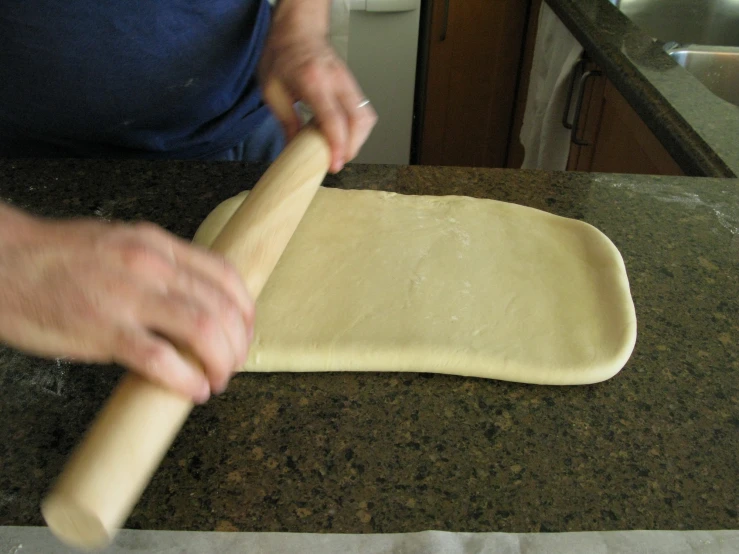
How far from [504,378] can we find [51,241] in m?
0.48

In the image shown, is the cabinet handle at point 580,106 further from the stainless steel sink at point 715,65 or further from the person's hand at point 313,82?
the person's hand at point 313,82

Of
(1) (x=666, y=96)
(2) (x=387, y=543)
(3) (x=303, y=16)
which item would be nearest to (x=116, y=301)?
(2) (x=387, y=543)

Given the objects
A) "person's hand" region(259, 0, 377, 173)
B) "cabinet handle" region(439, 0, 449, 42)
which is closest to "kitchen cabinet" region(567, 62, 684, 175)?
"person's hand" region(259, 0, 377, 173)

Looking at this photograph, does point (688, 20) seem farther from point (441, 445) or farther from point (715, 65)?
point (441, 445)

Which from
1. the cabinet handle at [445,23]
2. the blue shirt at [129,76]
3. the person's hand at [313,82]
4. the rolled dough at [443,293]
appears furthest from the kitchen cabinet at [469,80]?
the rolled dough at [443,293]

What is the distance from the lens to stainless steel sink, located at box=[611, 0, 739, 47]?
1965 mm

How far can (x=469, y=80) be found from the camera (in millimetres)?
2545

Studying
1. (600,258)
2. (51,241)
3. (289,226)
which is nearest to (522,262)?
(600,258)

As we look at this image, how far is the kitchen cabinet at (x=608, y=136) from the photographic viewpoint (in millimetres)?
1308

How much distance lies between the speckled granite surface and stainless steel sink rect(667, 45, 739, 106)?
995 mm

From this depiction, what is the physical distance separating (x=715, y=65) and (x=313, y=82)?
1.25m

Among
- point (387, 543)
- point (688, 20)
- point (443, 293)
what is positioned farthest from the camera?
point (688, 20)

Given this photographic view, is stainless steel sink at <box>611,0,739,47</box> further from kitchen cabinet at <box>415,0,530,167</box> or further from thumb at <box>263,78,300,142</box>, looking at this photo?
thumb at <box>263,78,300,142</box>

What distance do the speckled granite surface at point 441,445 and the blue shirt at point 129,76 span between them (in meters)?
0.45
